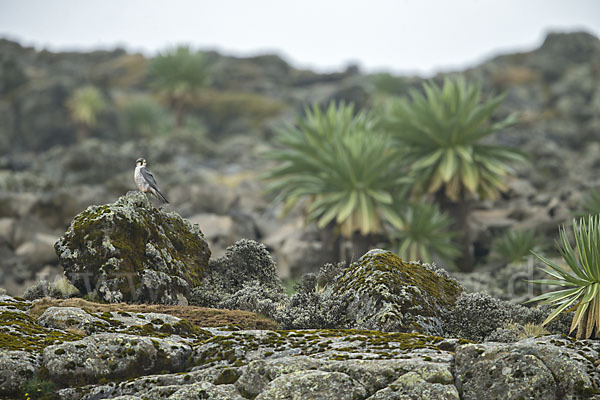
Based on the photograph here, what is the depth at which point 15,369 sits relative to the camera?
617 cm

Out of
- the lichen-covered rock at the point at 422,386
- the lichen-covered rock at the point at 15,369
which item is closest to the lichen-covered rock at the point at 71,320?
the lichen-covered rock at the point at 15,369

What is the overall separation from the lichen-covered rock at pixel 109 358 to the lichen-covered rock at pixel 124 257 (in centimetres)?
264

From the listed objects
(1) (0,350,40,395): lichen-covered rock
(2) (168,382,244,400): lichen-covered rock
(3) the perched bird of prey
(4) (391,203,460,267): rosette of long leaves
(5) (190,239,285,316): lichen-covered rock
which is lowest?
(2) (168,382,244,400): lichen-covered rock

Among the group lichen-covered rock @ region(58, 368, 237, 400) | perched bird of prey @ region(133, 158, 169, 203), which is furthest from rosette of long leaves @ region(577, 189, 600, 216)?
lichen-covered rock @ region(58, 368, 237, 400)

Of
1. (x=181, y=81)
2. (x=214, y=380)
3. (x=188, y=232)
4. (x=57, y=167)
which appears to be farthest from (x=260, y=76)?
(x=214, y=380)

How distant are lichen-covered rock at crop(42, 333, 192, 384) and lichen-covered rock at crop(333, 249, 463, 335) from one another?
112 inches

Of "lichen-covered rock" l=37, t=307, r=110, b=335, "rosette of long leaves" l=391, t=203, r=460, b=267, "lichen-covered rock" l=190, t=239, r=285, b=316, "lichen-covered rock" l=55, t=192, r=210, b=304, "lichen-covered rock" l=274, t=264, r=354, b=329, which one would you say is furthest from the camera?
"rosette of long leaves" l=391, t=203, r=460, b=267

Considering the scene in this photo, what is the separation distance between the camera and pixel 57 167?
3375 cm

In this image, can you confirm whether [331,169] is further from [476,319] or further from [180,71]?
[180,71]

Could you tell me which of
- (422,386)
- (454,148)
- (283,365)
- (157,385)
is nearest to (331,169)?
(454,148)

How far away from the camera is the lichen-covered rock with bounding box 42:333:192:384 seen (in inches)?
250

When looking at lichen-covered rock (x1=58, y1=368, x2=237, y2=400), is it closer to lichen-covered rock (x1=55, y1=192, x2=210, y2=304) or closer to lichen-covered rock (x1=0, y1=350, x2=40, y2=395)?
lichen-covered rock (x1=0, y1=350, x2=40, y2=395)

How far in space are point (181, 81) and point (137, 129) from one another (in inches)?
204

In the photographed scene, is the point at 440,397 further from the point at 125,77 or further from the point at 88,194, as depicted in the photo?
the point at 125,77
